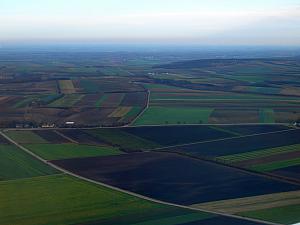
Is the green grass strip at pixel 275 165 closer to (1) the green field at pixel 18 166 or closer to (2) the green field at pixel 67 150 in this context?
(2) the green field at pixel 67 150

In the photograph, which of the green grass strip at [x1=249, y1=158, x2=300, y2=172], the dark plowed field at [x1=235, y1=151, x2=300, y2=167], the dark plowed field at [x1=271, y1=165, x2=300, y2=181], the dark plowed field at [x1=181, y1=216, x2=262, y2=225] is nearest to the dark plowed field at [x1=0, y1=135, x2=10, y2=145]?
the dark plowed field at [x1=235, y1=151, x2=300, y2=167]

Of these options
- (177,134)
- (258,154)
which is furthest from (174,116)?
(258,154)

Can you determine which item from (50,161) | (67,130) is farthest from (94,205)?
→ (67,130)

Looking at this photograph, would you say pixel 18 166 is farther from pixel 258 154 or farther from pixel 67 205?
pixel 258 154

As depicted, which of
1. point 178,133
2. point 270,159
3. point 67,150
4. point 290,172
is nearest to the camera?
point 290,172

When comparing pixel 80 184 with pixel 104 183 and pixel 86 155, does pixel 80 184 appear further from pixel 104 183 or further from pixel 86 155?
pixel 86 155

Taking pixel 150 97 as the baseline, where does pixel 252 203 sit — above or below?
below

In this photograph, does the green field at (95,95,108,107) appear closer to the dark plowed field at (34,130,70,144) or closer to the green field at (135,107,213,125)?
the green field at (135,107,213,125)
